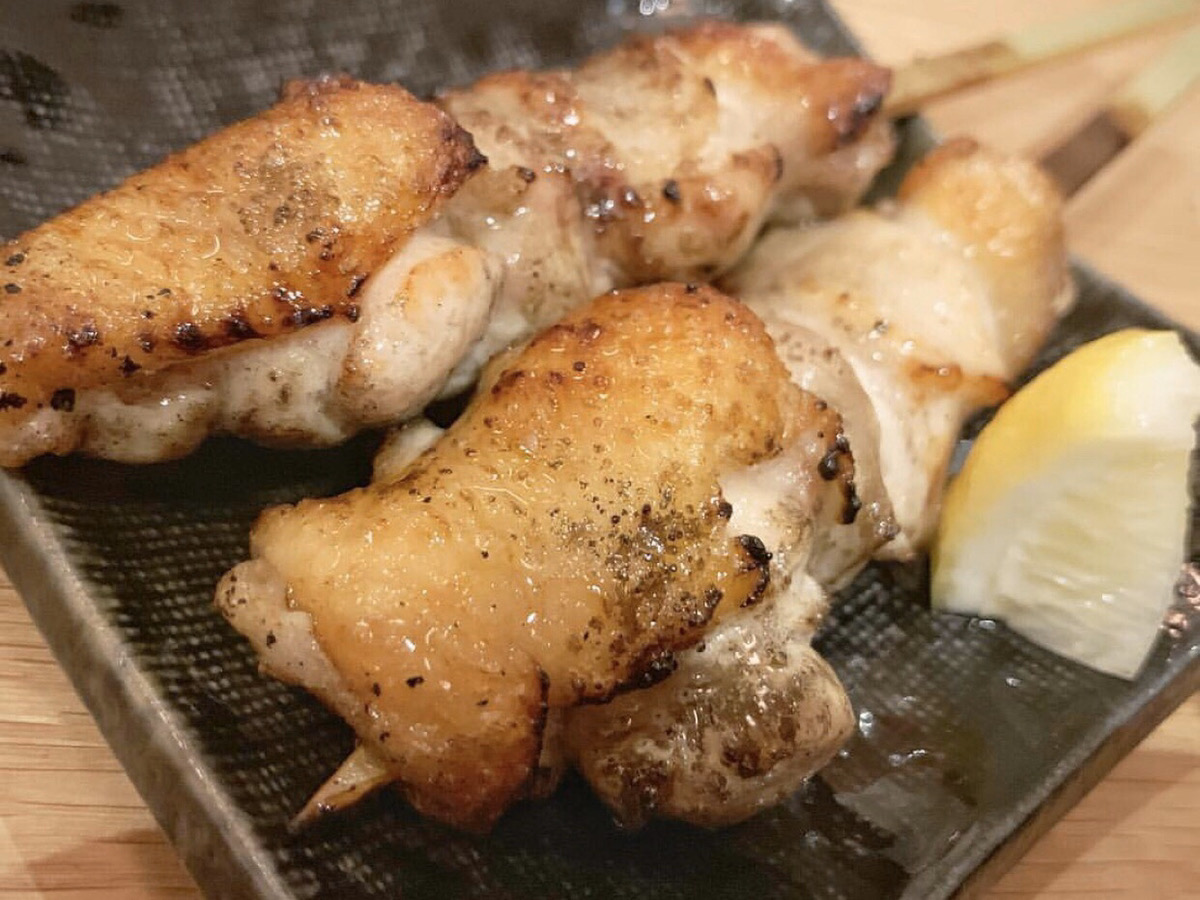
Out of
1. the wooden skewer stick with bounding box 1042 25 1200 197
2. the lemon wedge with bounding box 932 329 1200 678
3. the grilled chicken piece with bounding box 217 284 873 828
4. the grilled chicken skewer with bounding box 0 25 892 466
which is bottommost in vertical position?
the lemon wedge with bounding box 932 329 1200 678

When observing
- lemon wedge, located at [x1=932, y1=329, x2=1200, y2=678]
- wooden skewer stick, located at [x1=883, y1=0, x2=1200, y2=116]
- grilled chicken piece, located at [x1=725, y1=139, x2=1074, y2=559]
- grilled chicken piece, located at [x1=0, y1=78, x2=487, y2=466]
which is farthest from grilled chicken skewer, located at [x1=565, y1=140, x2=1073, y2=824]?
grilled chicken piece, located at [x1=0, y1=78, x2=487, y2=466]

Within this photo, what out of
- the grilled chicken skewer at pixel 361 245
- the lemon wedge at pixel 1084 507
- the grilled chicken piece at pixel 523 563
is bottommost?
the lemon wedge at pixel 1084 507

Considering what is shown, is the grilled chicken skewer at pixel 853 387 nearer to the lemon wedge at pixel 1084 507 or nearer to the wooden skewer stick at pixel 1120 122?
the lemon wedge at pixel 1084 507

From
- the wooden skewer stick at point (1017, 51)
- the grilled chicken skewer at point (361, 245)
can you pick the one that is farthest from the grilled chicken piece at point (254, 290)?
the wooden skewer stick at point (1017, 51)

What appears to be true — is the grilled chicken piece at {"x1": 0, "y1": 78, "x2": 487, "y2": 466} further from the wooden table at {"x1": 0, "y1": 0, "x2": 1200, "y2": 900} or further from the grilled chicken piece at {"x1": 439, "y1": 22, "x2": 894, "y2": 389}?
the wooden table at {"x1": 0, "y1": 0, "x2": 1200, "y2": 900}

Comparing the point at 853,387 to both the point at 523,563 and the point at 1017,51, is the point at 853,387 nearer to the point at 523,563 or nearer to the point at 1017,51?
the point at 523,563
